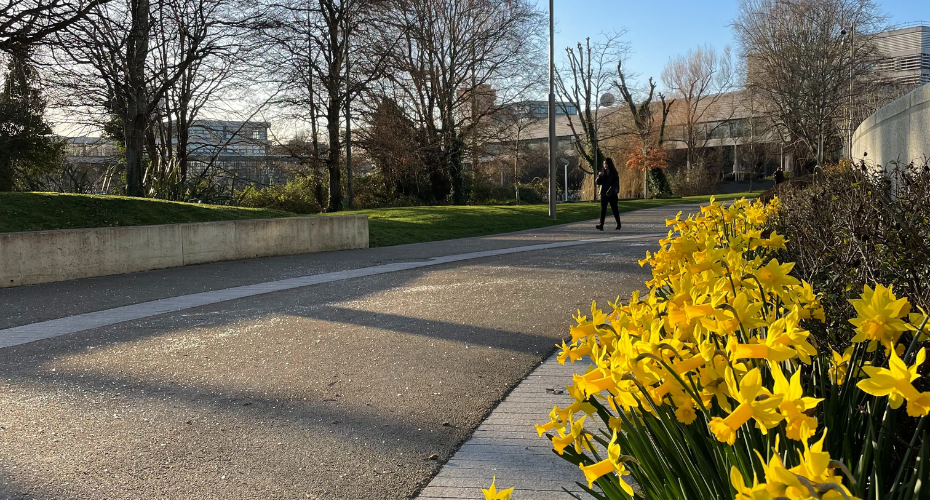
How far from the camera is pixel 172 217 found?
13.8 meters

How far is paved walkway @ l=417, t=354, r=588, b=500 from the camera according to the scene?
314 centimetres

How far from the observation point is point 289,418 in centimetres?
427

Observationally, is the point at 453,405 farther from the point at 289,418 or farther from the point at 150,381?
the point at 150,381

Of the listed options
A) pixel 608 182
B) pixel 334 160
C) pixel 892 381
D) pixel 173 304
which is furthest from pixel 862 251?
pixel 334 160

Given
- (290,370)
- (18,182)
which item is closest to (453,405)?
(290,370)

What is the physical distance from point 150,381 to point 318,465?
7.19 ft

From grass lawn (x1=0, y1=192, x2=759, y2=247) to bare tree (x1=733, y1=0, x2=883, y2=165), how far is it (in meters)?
16.2

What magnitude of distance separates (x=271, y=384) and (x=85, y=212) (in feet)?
31.6

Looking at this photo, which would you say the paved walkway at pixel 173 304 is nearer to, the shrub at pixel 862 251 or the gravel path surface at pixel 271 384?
the gravel path surface at pixel 271 384

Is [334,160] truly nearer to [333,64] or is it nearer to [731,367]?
[333,64]

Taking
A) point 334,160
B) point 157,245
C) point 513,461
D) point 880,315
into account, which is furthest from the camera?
point 334,160

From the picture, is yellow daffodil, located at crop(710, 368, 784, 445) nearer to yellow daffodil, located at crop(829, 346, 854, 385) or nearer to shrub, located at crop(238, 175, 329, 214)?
yellow daffodil, located at crop(829, 346, 854, 385)

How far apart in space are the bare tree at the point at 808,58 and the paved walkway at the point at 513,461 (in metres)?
29.6

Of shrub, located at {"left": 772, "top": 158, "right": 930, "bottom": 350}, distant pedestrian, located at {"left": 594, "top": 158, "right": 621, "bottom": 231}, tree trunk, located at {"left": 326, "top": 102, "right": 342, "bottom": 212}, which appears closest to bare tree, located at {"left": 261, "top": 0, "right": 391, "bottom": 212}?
tree trunk, located at {"left": 326, "top": 102, "right": 342, "bottom": 212}
